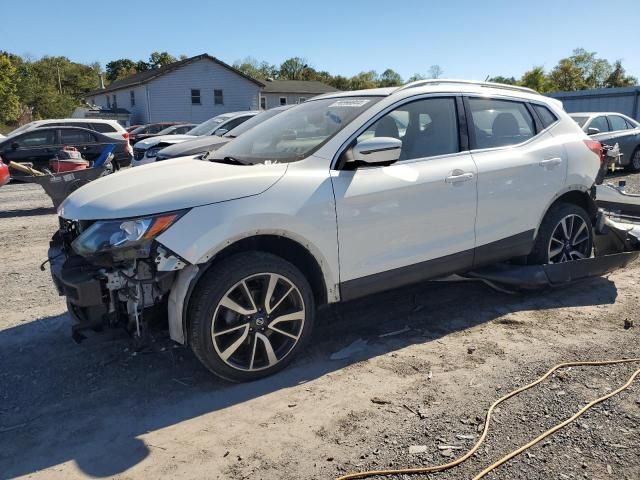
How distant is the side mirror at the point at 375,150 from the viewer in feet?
12.1

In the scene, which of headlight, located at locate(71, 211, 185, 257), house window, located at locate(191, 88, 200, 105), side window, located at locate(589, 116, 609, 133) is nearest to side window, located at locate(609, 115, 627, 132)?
side window, located at locate(589, 116, 609, 133)

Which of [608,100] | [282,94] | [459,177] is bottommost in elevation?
[459,177]

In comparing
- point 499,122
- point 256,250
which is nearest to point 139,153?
point 499,122

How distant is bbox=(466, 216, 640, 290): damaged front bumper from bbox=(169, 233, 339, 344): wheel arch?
1696mm

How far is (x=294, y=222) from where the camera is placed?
11.5ft

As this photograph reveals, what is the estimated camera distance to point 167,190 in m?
3.36

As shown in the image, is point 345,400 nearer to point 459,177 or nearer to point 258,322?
point 258,322

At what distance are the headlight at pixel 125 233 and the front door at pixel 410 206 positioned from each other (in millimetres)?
1159

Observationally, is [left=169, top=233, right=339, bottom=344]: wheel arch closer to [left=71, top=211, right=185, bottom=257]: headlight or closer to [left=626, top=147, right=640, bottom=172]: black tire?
[left=71, top=211, right=185, bottom=257]: headlight

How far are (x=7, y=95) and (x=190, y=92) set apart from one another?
1751cm

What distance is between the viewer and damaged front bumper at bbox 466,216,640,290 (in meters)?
4.93

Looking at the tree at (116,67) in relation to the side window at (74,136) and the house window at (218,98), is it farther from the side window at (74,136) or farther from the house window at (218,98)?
the side window at (74,136)

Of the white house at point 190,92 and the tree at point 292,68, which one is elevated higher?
the tree at point 292,68

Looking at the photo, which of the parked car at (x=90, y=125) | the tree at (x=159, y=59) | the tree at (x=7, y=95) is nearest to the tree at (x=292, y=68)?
the tree at (x=159, y=59)
